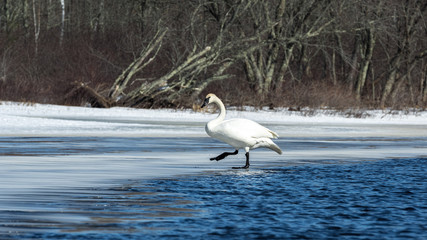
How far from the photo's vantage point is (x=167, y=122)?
30.0m

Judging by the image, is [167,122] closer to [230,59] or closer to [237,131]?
[230,59]

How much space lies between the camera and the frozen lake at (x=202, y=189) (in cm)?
827

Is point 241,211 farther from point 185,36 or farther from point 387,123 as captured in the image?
point 185,36

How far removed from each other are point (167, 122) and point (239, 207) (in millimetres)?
20312

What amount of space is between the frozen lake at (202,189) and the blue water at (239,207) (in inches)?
0.5

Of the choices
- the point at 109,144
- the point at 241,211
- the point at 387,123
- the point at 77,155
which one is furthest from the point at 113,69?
the point at 241,211

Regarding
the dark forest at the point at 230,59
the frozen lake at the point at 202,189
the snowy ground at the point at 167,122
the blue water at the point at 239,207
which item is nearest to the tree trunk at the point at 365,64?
the dark forest at the point at 230,59

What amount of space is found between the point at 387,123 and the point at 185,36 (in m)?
13.4

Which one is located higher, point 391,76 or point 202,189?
point 391,76

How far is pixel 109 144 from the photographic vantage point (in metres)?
19.9

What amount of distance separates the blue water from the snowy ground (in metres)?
10.9

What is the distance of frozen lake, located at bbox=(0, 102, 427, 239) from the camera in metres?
8.27

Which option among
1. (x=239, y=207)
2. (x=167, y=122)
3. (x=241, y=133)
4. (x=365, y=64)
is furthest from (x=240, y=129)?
(x=365, y=64)

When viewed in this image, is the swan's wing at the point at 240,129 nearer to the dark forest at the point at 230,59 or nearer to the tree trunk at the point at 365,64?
the dark forest at the point at 230,59
